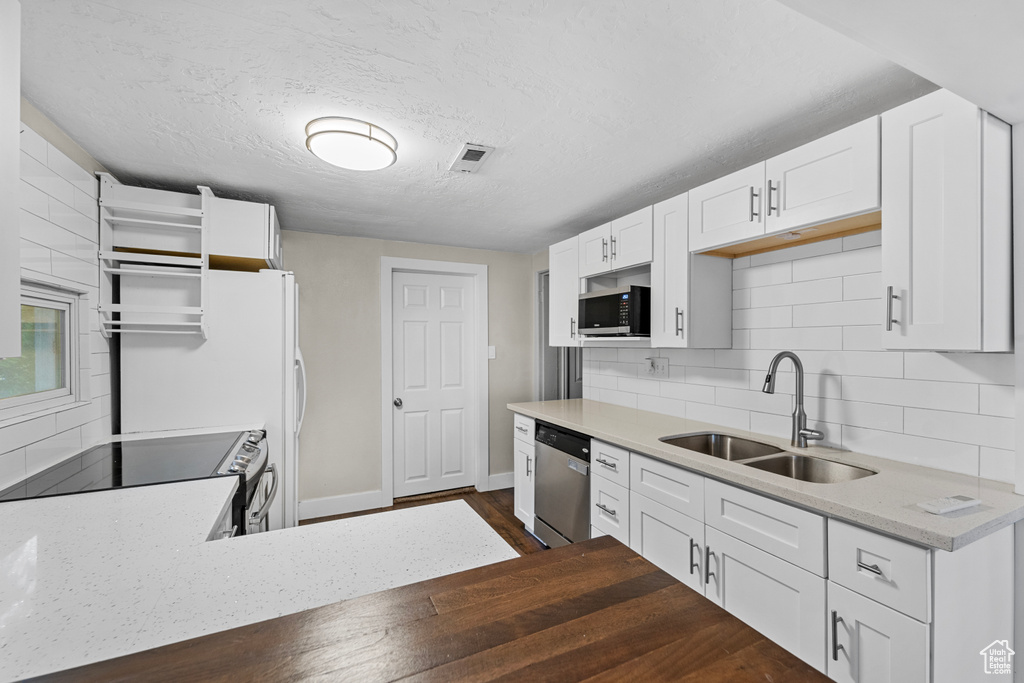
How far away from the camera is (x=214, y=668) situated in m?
0.61

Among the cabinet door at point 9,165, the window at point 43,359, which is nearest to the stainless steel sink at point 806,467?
the cabinet door at point 9,165

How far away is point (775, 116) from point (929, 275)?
0.78 metres

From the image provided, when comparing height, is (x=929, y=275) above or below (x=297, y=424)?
above

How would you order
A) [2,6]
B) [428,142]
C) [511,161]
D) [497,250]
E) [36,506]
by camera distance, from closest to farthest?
[2,6] → [36,506] → [428,142] → [511,161] → [497,250]

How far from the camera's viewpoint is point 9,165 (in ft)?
2.48

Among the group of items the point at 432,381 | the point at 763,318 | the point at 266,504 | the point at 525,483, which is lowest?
→ the point at 525,483

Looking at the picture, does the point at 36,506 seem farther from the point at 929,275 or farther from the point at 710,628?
the point at 929,275

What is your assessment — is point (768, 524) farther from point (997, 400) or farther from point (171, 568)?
point (171, 568)

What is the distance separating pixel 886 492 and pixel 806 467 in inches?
20.4

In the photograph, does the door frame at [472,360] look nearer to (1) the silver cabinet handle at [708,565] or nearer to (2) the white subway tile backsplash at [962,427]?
(1) the silver cabinet handle at [708,565]

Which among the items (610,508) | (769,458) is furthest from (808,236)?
(610,508)

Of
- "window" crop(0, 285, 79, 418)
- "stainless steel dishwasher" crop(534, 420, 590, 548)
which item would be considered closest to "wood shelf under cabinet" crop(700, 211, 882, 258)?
"stainless steel dishwasher" crop(534, 420, 590, 548)

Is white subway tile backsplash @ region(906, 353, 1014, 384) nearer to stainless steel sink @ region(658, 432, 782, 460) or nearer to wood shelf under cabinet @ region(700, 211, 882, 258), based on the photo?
wood shelf under cabinet @ region(700, 211, 882, 258)

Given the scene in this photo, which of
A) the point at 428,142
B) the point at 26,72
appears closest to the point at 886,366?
the point at 428,142
